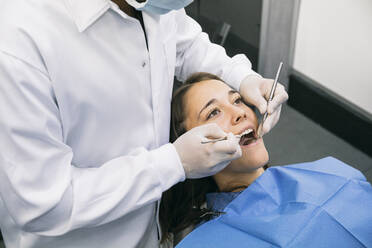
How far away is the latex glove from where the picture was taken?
126 cm

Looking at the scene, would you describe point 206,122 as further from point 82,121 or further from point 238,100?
point 82,121

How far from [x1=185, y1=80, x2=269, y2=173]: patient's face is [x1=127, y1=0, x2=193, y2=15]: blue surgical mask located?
39 centimetres

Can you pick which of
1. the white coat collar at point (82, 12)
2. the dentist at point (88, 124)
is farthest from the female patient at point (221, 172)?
the white coat collar at point (82, 12)

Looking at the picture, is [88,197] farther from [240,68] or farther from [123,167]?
[240,68]

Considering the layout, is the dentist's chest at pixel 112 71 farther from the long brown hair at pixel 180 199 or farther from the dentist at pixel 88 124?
the long brown hair at pixel 180 199

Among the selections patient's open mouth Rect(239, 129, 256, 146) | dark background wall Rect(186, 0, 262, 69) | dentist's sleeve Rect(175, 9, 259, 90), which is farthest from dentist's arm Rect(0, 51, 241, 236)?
dark background wall Rect(186, 0, 262, 69)

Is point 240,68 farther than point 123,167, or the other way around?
point 240,68

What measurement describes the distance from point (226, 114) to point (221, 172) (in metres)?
0.22

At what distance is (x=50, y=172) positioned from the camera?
3.08 ft

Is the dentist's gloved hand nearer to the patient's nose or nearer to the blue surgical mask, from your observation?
the patient's nose

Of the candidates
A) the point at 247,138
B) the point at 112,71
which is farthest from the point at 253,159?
the point at 112,71

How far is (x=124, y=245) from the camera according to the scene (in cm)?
122

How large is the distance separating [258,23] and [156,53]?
164 centimetres

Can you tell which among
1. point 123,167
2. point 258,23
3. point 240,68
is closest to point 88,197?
point 123,167
